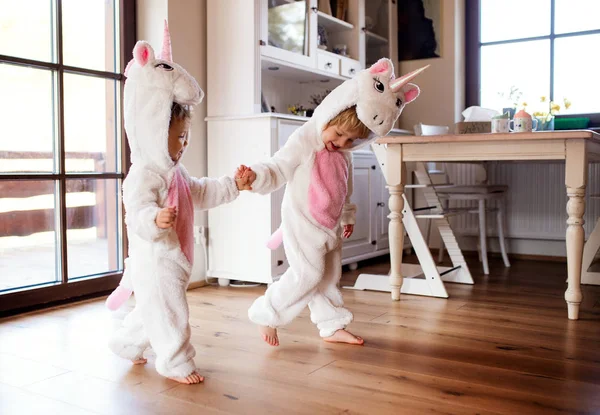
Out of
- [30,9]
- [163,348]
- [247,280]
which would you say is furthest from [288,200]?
[30,9]

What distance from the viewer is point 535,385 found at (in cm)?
166

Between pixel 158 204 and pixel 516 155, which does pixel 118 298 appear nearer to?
pixel 158 204

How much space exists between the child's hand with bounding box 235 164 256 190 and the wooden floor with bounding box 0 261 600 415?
20.9 inches

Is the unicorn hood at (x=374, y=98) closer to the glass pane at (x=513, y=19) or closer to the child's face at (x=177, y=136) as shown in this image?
the child's face at (x=177, y=136)

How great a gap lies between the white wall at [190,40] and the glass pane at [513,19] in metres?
2.27

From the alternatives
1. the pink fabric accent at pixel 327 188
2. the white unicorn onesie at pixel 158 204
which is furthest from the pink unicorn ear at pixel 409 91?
the white unicorn onesie at pixel 158 204

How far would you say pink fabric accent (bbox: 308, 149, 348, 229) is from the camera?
1932 mm

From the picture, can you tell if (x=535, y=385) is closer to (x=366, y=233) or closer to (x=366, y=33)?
(x=366, y=233)

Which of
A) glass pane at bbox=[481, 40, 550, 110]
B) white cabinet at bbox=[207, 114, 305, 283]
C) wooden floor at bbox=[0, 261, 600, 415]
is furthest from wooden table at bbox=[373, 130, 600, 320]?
glass pane at bbox=[481, 40, 550, 110]

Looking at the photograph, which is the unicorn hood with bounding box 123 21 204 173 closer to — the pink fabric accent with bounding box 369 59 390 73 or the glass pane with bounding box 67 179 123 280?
the pink fabric accent with bounding box 369 59 390 73

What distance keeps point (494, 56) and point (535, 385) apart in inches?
132

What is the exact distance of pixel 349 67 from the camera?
4039 mm

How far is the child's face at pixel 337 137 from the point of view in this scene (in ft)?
6.33

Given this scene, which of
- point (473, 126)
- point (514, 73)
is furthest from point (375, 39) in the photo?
point (473, 126)
